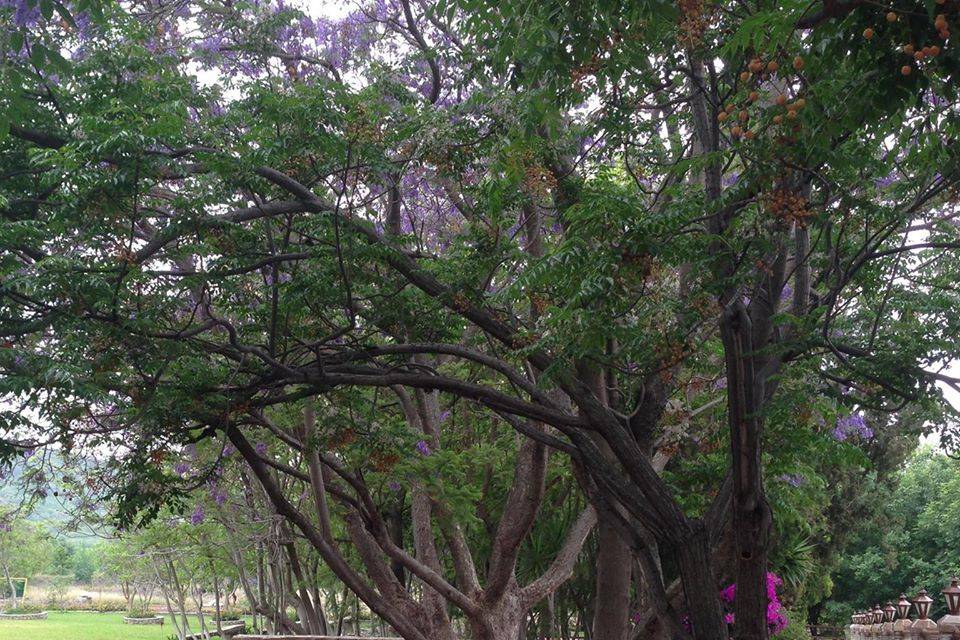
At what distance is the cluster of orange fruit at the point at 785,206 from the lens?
13.9 feet

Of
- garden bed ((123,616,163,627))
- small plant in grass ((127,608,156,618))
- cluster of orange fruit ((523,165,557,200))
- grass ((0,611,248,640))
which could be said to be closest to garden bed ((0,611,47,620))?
grass ((0,611,248,640))

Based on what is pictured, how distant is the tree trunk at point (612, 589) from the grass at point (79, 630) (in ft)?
59.7

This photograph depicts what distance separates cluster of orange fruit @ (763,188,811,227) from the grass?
22348 millimetres

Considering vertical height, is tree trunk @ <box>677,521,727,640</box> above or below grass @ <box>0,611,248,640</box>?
above

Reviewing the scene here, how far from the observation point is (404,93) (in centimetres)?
744

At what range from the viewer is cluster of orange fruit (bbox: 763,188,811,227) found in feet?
13.9

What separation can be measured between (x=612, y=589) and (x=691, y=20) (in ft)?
17.2

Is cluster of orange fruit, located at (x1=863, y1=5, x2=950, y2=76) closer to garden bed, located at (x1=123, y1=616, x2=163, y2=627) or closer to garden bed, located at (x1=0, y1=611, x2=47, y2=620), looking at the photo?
garden bed, located at (x1=123, y1=616, x2=163, y2=627)

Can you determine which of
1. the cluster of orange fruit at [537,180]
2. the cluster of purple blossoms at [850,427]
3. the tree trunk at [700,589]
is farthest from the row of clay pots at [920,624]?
the cluster of orange fruit at [537,180]

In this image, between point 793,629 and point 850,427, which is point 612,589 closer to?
point 850,427

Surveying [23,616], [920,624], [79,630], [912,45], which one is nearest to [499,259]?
[912,45]

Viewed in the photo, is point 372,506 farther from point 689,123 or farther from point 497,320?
point 689,123

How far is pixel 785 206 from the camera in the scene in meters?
4.39

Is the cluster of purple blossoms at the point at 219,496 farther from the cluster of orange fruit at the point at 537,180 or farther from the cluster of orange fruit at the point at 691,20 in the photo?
the cluster of orange fruit at the point at 691,20
